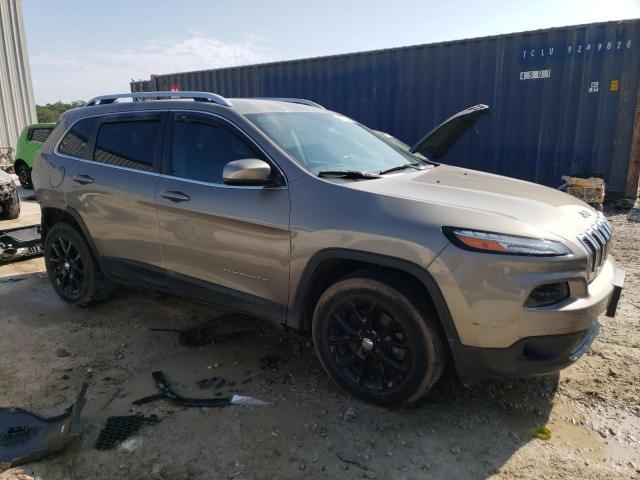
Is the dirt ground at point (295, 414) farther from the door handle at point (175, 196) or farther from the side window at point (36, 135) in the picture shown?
the side window at point (36, 135)

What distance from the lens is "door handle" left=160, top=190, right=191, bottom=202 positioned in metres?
3.25

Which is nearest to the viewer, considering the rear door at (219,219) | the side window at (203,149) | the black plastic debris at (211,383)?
the rear door at (219,219)

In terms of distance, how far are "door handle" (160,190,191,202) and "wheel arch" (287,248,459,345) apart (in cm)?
103

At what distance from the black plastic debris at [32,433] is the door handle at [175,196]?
128cm

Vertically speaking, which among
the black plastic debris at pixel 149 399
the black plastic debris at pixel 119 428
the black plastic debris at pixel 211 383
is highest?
the black plastic debris at pixel 119 428

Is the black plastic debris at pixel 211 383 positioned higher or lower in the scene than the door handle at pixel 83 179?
lower

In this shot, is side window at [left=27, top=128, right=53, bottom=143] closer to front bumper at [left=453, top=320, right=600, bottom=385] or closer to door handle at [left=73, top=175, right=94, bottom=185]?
door handle at [left=73, top=175, right=94, bottom=185]

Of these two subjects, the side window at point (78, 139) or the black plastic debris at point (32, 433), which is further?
the side window at point (78, 139)

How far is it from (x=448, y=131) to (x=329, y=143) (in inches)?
60.2

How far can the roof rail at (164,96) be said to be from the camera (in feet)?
10.9

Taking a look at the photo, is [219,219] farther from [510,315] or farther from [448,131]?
[448,131]

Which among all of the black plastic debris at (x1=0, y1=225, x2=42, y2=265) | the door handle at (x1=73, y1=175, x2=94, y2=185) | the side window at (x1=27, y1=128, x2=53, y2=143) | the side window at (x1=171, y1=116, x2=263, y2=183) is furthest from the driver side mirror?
the side window at (x1=27, y1=128, x2=53, y2=143)

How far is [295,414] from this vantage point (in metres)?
2.73

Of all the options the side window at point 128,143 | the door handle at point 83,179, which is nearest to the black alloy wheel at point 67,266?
the door handle at point 83,179
